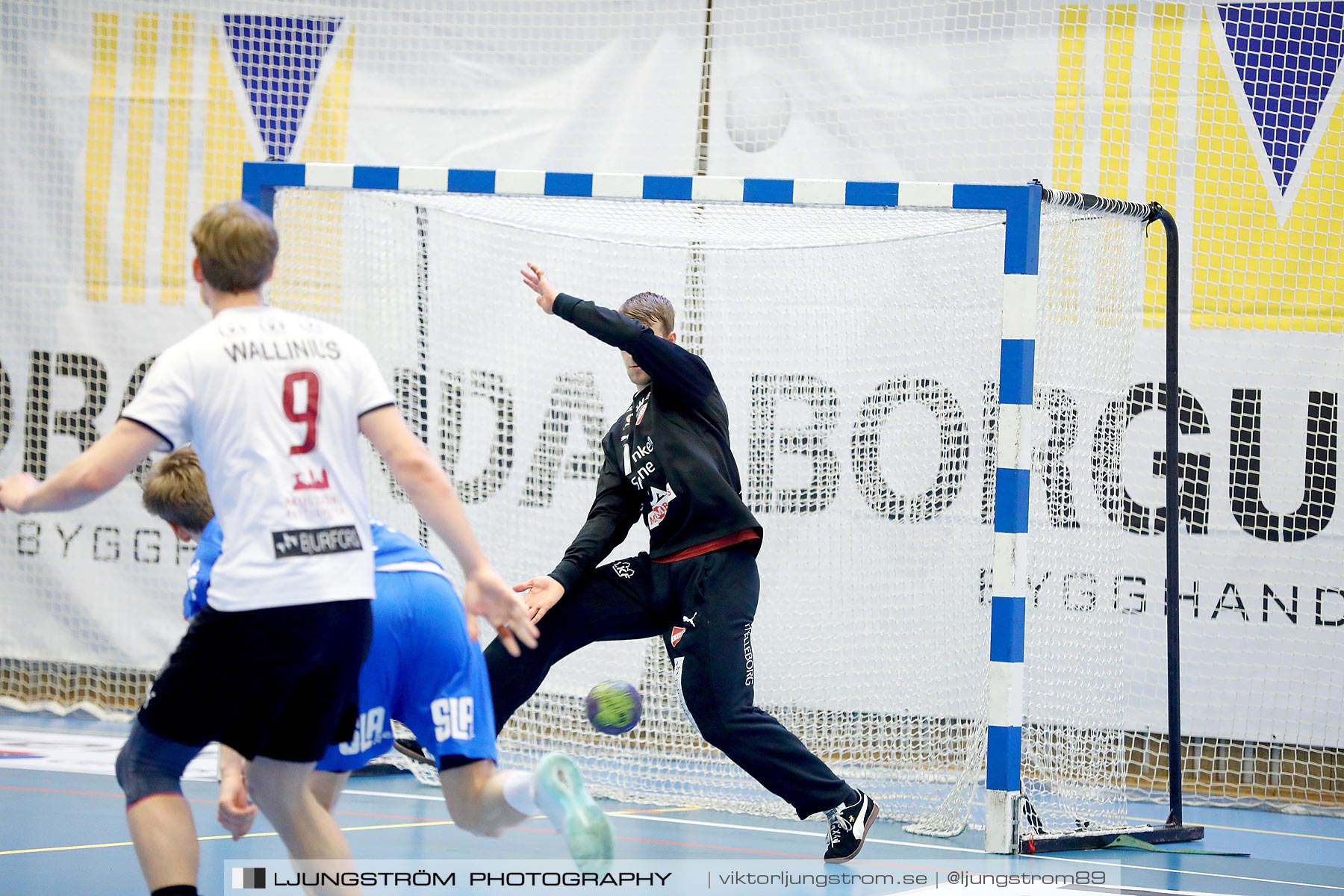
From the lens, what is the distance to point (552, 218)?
6973mm

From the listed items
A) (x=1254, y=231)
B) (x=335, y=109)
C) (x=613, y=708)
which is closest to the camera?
(x=613, y=708)

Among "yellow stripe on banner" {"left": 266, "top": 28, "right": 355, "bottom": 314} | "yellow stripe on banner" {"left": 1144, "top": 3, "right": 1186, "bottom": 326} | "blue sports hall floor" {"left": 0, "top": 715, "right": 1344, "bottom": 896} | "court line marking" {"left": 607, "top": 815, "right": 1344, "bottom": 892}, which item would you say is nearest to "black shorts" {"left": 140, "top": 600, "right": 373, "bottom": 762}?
"blue sports hall floor" {"left": 0, "top": 715, "right": 1344, "bottom": 896}

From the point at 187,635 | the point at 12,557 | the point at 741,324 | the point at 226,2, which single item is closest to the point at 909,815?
the point at 741,324

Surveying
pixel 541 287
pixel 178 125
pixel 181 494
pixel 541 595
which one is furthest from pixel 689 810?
pixel 178 125

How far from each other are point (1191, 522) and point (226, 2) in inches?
250

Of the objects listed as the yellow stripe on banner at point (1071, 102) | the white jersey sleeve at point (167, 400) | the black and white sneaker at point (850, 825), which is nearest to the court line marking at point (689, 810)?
the black and white sneaker at point (850, 825)

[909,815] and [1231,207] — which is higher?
[1231,207]

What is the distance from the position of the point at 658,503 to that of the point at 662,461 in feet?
0.58

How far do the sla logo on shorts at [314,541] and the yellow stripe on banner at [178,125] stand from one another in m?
5.93

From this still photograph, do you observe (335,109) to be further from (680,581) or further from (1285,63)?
(1285,63)

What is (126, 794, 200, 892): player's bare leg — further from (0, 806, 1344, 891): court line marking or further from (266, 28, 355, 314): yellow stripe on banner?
(266, 28, 355, 314): yellow stripe on banner

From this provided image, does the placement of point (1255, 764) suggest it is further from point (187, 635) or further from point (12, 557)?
point (12, 557)

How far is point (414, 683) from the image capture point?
3793mm

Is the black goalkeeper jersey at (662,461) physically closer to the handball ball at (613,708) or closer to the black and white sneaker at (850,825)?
the handball ball at (613,708)
